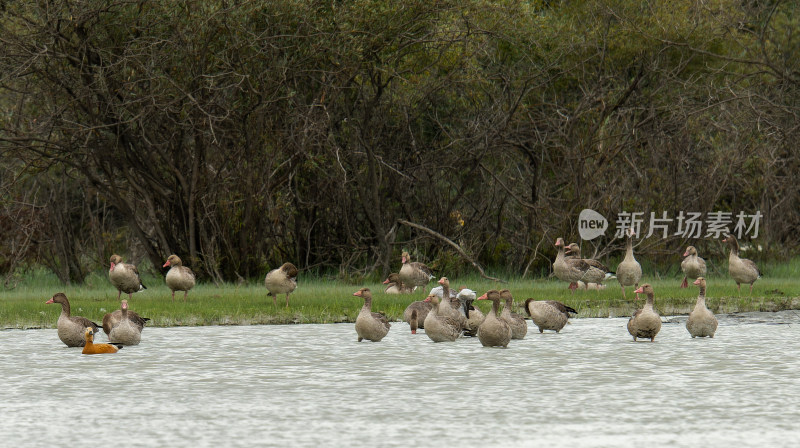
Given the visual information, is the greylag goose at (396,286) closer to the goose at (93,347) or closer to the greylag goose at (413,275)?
the greylag goose at (413,275)

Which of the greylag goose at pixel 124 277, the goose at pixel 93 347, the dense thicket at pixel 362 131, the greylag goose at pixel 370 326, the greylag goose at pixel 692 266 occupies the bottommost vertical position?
the goose at pixel 93 347

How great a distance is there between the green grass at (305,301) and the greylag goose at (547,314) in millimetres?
2817

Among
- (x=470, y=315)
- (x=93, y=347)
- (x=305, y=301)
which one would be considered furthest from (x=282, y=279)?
(x=93, y=347)

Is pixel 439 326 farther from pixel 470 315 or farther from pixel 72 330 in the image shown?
pixel 72 330

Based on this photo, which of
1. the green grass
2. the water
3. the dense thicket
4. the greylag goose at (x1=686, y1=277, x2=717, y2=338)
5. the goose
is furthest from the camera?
the dense thicket

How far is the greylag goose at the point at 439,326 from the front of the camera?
14.6m

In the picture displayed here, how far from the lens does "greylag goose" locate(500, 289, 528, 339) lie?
48.0 feet

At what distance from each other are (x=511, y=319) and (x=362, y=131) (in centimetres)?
1031

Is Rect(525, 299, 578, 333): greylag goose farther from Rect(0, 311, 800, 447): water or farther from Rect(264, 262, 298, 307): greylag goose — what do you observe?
Rect(264, 262, 298, 307): greylag goose

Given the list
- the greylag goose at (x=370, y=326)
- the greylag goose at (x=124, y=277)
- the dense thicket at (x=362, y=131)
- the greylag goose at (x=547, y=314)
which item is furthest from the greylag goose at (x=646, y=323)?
the dense thicket at (x=362, y=131)

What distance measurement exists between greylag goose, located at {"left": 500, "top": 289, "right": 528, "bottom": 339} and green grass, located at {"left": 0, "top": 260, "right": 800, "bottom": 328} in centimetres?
323

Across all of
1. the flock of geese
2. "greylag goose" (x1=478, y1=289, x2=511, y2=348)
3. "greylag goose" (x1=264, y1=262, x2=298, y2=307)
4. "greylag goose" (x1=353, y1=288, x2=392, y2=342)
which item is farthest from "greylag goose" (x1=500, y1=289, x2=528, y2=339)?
"greylag goose" (x1=264, y1=262, x2=298, y2=307)

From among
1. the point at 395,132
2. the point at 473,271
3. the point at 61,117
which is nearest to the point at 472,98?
the point at 395,132

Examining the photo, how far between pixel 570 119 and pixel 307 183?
5.84m
